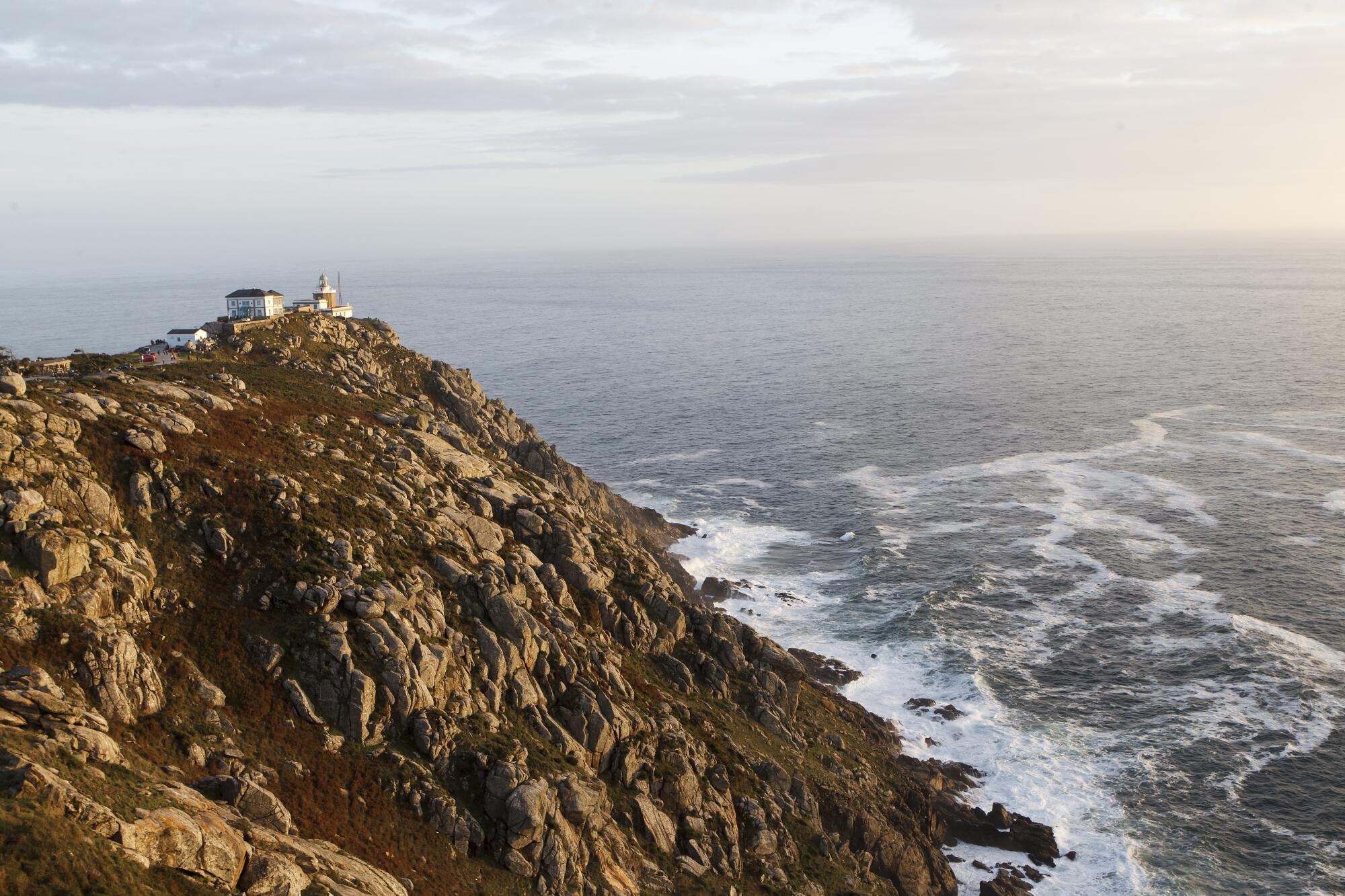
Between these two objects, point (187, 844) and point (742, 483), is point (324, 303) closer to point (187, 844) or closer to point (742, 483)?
point (742, 483)

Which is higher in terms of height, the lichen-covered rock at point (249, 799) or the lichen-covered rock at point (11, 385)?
the lichen-covered rock at point (11, 385)

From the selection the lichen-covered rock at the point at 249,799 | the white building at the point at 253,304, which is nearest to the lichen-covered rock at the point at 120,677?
the lichen-covered rock at the point at 249,799

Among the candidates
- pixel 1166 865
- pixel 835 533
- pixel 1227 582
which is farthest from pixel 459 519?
pixel 1227 582

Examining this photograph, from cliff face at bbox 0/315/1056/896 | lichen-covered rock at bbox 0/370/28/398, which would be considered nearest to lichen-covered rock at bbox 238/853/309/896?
cliff face at bbox 0/315/1056/896

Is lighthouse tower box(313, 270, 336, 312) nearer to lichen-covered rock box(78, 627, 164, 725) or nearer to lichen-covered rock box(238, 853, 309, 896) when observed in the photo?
lichen-covered rock box(78, 627, 164, 725)

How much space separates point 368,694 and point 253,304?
250ft

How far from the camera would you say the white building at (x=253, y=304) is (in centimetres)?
10244

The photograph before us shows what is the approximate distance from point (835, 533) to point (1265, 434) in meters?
69.8

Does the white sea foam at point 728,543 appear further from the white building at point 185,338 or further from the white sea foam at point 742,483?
the white building at point 185,338

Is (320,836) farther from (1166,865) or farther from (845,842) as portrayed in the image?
(1166,865)

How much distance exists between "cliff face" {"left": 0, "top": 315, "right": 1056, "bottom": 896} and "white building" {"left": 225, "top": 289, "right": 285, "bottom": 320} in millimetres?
39402

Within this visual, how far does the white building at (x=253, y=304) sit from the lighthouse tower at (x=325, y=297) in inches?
573

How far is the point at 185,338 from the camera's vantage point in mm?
86375

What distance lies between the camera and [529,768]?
40.7 meters
